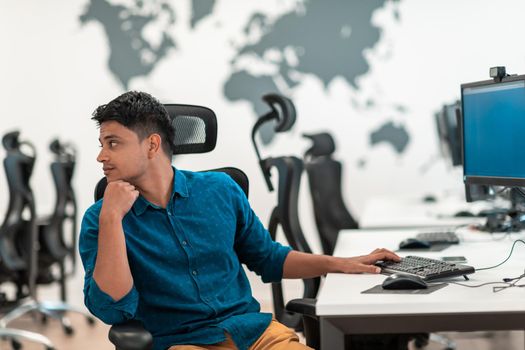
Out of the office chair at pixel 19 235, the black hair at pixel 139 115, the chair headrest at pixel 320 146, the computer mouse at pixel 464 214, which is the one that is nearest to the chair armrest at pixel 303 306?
the black hair at pixel 139 115

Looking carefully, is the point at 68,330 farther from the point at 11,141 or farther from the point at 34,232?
the point at 11,141

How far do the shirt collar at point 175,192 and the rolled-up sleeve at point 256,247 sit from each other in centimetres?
15

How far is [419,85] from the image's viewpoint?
643cm

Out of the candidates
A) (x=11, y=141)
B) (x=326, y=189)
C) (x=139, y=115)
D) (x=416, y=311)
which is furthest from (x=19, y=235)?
(x=416, y=311)

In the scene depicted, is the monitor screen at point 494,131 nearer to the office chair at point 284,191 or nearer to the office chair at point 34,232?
the office chair at point 284,191

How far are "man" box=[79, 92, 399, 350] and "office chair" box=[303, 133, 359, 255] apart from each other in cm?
155

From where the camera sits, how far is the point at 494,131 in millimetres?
2764

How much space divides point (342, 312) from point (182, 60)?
4.80m

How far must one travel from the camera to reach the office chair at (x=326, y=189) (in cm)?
391

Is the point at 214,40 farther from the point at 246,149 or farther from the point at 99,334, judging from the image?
the point at 99,334

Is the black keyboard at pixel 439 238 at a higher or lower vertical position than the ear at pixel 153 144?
lower

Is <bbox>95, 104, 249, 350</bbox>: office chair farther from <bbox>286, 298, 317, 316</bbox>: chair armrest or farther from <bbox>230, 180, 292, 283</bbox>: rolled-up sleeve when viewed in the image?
<bbox>286, 298, 317, 316</bbox>: chair armrest

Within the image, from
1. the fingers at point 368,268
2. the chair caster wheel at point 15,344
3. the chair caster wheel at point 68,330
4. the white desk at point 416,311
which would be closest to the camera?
the white desk at point 416,311

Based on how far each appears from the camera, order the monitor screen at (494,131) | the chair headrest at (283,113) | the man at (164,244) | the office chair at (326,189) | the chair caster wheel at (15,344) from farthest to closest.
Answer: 1. the chair caster wheel at (15,344)
2. the office chair at (326,189)
3. the chair headrest at (283,113)
4. the monitor screen at (494,131)
5. the man at (164,244)
